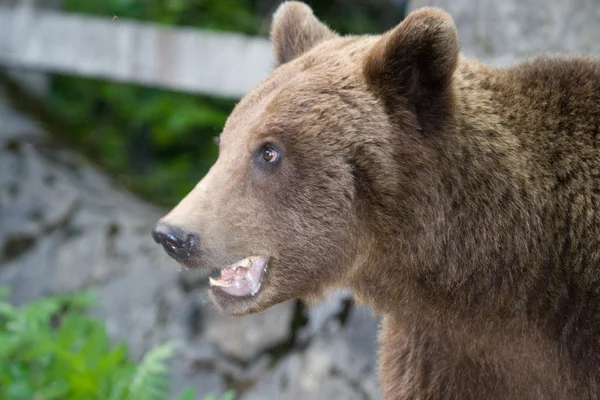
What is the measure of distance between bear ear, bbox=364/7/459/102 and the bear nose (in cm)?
75

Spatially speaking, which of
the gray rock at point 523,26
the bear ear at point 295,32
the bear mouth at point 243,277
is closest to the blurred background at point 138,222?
the gray rock at point 523,26

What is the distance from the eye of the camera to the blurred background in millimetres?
4184

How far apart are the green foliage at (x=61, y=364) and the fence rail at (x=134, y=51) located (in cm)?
174

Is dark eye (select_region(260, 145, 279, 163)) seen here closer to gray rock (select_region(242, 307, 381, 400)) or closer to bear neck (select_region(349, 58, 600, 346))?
bear neck (select_region(349, 58, 600, 346))

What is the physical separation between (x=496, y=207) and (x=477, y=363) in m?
0.56

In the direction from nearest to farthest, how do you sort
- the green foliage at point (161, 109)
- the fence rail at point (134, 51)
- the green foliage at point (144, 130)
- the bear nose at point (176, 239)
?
1. the bear nose at point (176, 239)
2. the fence rail at point (134, 51)
3. the green foliage at point (144, 130)
4. the green foliage at point (161, 109)

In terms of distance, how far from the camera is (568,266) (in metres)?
2.59

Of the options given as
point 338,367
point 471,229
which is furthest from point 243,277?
point 338,367

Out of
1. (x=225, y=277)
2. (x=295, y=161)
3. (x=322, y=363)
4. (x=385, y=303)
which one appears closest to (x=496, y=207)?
(x=385, y=303)

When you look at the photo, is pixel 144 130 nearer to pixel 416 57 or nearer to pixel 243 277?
pixel 243 277

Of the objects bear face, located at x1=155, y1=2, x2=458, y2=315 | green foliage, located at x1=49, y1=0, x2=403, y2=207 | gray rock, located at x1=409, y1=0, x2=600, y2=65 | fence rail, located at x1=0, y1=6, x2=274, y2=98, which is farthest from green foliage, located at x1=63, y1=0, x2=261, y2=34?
bear face, located at x1=155, y1=2, x2=458, y2=315

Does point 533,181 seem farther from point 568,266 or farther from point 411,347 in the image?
point 411,347

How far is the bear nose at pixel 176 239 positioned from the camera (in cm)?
241

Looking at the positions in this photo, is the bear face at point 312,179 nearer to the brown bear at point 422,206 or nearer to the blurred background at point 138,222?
the brown bear at point 422,206
